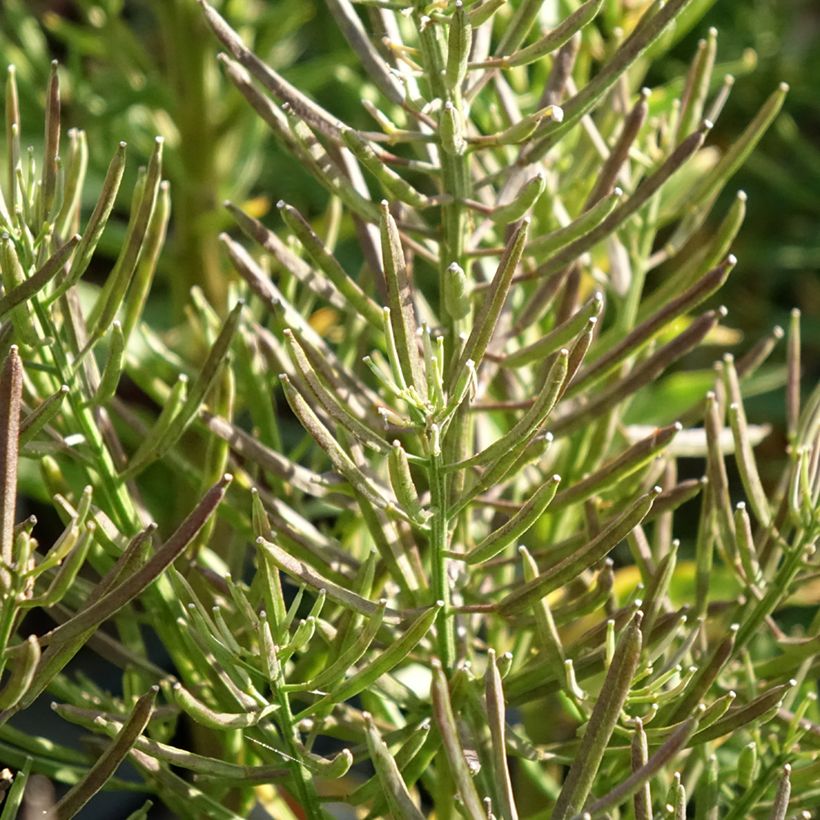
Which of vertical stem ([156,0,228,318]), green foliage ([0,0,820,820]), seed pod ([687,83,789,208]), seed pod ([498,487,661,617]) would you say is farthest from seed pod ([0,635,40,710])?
vertical stem ([156,0,228,318])

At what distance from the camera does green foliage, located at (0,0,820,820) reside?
25 centimetres

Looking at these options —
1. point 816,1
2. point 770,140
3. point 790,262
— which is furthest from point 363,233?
point 816,1

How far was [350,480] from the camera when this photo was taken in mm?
267

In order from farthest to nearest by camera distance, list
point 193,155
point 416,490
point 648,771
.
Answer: point 193,155 → point 416,490 → point 648,771

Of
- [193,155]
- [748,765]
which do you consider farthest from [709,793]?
[193,155]

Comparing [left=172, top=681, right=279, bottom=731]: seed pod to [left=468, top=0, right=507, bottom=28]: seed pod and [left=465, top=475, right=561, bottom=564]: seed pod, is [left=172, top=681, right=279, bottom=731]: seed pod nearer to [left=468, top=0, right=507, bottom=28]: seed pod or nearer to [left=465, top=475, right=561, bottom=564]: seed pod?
[left=465, top=475, right=561, bottom=564]: seed pod

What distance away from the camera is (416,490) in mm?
328

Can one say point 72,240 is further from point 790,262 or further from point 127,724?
point 790,262

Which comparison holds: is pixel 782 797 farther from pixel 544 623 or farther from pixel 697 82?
pixel 697 82

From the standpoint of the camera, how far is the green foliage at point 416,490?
0.25 metres

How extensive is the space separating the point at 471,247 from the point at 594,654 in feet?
0.37

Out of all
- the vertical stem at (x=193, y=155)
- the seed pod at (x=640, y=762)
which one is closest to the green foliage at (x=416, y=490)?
the seed pod at (x=640, y=762)

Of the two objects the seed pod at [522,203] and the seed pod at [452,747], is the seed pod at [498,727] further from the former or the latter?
the seed pod at [522,203]

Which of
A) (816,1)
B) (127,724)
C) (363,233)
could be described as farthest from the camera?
(816,1)
